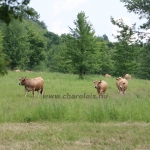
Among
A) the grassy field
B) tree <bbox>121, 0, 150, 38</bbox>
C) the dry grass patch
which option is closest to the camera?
the dry grass patch

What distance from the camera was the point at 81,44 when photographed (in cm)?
3009

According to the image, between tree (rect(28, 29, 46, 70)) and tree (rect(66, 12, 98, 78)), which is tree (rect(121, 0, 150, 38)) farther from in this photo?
tree (rect(28, 29, 46, 70))

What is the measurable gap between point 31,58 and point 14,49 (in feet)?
31.7

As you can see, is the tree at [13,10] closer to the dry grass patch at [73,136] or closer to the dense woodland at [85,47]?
the dry grass patch at [73,136]

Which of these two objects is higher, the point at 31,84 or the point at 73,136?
the point at 31,84

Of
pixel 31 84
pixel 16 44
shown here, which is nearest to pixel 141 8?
pixel 31 84

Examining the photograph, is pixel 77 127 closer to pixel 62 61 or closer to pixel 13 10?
pixel 13 10

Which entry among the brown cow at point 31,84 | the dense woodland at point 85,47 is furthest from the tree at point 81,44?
the brown cow at point 31,84

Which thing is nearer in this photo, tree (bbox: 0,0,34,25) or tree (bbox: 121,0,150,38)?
tree (bbox: 0,0,34,25)

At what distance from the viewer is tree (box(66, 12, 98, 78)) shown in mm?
29609

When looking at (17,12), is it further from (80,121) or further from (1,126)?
(80,121)

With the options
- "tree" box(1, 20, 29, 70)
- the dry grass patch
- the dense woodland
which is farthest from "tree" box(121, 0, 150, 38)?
"tree" box(1, 20, 29, 70)

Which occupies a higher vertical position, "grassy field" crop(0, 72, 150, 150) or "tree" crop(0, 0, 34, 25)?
"tree" crop(0, 0, 34, 25)

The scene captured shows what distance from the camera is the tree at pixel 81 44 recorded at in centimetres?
2961
